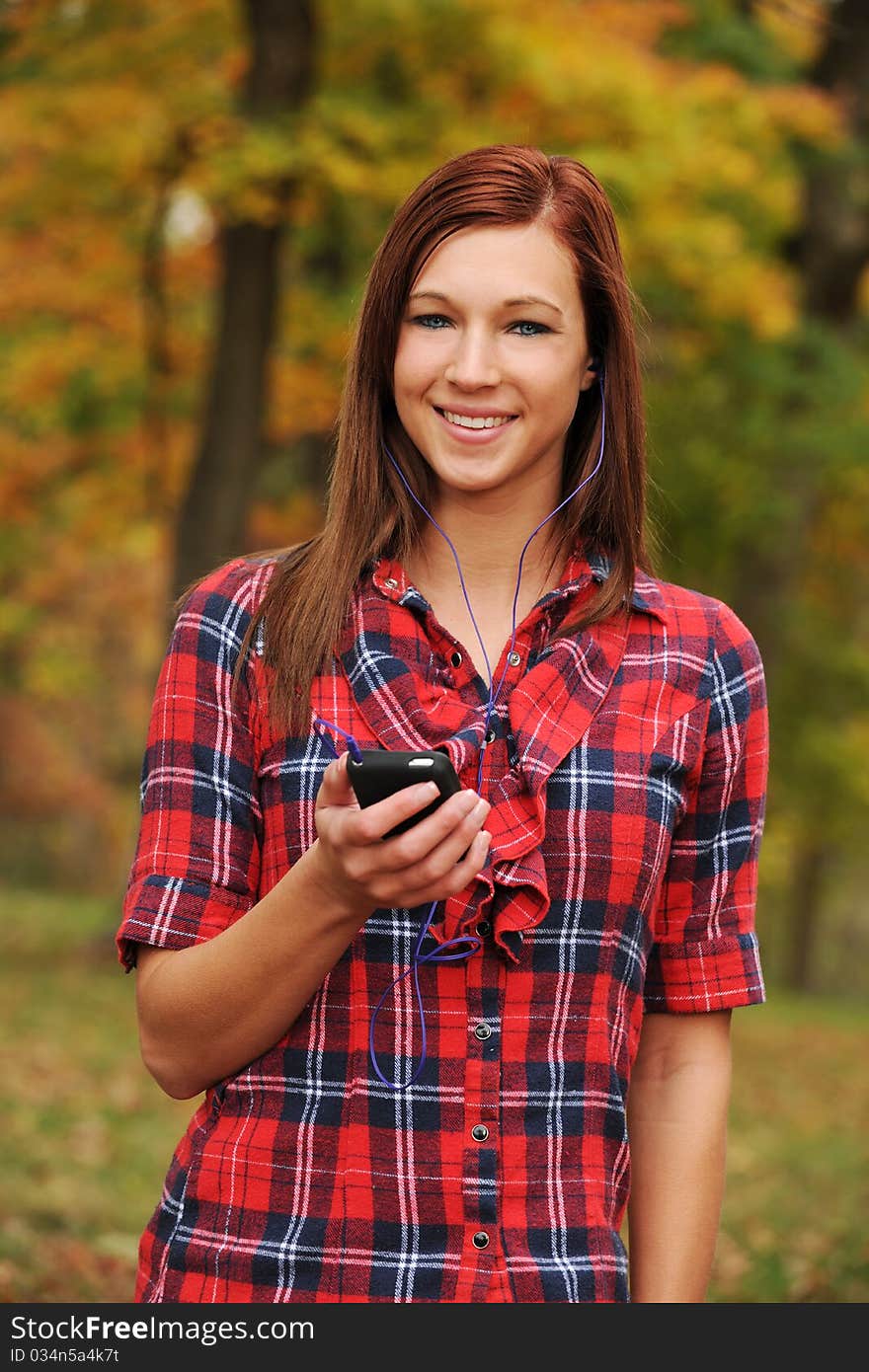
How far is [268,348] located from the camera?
35.4ft

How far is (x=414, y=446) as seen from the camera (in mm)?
2426

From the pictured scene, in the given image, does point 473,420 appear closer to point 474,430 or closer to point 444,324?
point 474,430

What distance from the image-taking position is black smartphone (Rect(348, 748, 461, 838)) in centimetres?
178

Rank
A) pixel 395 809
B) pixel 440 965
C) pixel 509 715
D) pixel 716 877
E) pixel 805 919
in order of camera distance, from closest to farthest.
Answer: pixel 395 809, pixel 440 965, pixel 509 715, pixel 716 877, pixel 805 919

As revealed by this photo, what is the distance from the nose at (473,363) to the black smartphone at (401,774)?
0.66m

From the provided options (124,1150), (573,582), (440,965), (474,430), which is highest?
(474,430)

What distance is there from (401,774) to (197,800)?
18.3 inches

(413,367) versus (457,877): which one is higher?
(413,367)

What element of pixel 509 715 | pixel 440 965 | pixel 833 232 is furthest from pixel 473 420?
pixel 833 232

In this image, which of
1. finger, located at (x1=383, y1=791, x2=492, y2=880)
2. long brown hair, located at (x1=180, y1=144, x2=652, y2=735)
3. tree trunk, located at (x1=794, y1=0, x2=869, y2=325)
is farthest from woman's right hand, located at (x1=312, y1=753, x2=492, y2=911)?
tree trunk, located at (x1=794, y1=0, x2=869, y2=325)

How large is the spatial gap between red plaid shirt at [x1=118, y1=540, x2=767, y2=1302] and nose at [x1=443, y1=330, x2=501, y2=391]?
A: 30 centimetres

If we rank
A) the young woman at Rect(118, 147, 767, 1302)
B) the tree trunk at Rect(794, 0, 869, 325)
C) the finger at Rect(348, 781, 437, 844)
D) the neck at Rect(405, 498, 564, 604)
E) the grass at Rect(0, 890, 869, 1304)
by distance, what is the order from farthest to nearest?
the tree trunk at Rect(794, 0, 869, 325) < the grass at Rect(0, 890, 869, 1304) < the neck at Rect(405, 498, 564, 604) < the young woman at Rect(118, 147, 767, 1302) < the finger at Rect(348, 781, 437, 844)

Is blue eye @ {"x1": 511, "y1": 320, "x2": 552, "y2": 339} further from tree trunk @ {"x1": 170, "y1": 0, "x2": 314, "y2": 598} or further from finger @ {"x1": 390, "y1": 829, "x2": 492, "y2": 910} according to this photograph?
tree trunk @ {"x1": 170, "y1": 0, "x2": 314, "y2": 598}

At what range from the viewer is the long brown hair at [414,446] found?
7.34 feet
